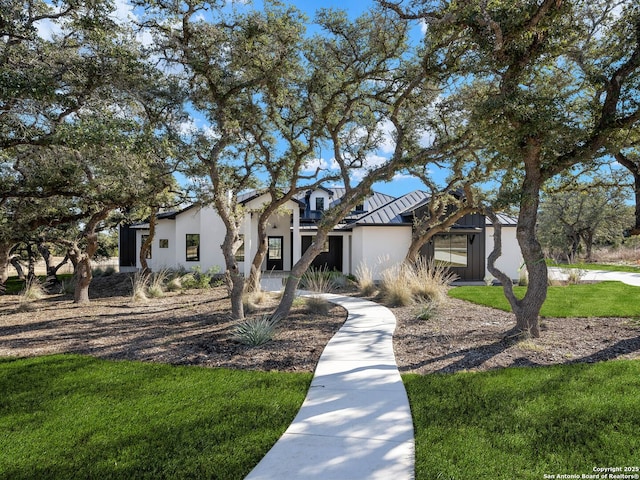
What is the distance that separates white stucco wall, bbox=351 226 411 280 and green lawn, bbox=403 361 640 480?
1189cm

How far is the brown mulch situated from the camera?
5547mm

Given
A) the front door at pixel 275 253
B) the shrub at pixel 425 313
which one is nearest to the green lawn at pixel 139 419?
the shrub at pixel 425 313

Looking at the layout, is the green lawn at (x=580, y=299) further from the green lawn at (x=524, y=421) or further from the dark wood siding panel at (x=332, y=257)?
the dark wood siding panel at (x=332, y=257)

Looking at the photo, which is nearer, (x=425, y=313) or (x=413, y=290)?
(x=425, y=313)

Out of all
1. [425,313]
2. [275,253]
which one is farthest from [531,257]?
[275,253]

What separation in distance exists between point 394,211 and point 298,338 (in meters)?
12.3

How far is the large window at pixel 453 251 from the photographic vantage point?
56.1ft

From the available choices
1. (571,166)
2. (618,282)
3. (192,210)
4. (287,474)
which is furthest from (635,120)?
(192,210)

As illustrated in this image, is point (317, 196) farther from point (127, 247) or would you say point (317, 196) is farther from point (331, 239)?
point (127, 247)

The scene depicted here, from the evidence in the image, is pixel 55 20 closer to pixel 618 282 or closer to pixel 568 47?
pixel 568 47

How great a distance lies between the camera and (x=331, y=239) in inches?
840

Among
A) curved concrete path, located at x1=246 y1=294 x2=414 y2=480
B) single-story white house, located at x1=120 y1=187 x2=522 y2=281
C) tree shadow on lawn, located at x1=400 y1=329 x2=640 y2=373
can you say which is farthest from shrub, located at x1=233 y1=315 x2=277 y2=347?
single-story white house, located at x1=120 y1=187 x2=522 y2=281

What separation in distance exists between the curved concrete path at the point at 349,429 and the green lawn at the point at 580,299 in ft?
20.5

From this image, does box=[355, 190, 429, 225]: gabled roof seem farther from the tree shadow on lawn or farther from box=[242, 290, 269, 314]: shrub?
the tree shadow on lawn
